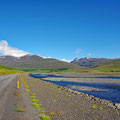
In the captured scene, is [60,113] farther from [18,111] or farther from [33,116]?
[18,111]

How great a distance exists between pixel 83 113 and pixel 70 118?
1.85 meters

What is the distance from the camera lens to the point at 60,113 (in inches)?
493

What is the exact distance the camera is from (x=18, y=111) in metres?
12.4

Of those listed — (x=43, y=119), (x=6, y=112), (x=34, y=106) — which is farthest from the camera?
(x=34, y=106)

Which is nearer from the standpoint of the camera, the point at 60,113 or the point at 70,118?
the point at 70,118

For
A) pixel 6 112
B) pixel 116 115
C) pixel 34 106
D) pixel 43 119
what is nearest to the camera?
pixel 43 119

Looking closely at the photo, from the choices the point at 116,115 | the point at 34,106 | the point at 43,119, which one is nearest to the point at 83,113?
the point at 116,115

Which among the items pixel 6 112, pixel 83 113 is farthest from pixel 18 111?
pixel 83 113

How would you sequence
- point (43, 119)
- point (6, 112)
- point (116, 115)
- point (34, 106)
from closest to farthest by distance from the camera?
point (43, 119) < point (6, 112) < point (116, 115) < point (34, 106)

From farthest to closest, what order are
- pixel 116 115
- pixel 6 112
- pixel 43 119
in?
1. pixel 116 115
2. pixel 6 112
3. pixel 43 119

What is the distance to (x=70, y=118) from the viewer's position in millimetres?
11445

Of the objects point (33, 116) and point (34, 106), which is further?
point (34, 106)

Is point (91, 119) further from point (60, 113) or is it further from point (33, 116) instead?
point (33, 116)

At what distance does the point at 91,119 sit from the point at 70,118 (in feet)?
5.41
